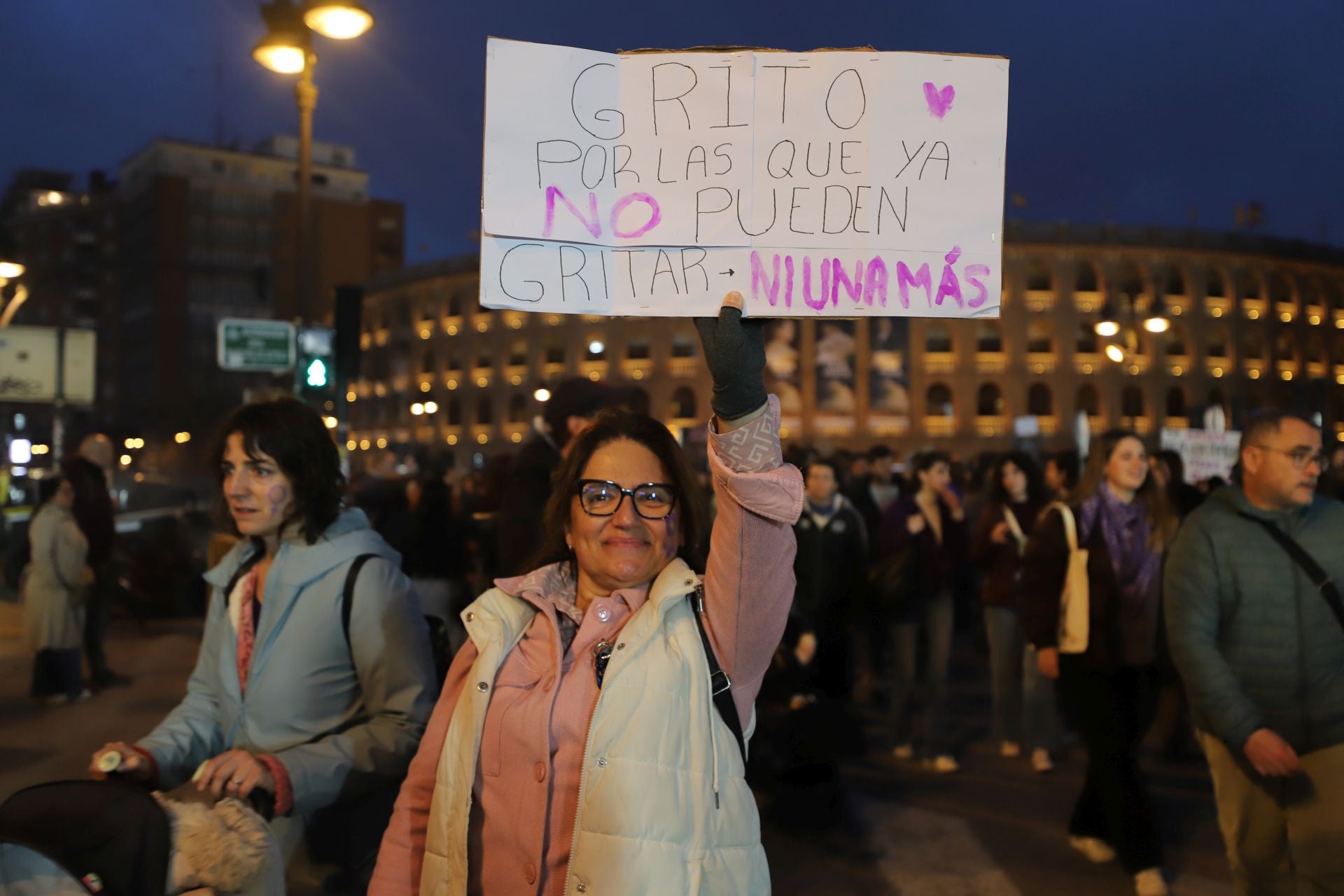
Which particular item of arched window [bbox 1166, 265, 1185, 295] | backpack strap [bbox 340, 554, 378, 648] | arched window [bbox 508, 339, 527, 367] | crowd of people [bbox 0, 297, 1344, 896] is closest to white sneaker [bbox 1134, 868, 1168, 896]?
crowd of people [bbox 0, 297, 1344, 896]

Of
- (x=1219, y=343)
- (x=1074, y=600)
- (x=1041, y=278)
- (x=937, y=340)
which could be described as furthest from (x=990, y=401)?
(x=1074, y=600)

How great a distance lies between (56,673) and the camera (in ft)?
29.0

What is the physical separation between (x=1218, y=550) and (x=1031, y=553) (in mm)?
1794

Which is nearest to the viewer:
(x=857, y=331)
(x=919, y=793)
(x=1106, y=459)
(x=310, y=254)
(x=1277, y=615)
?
(x=1277, y=615)

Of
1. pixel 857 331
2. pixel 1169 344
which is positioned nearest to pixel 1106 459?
pixel 857 331

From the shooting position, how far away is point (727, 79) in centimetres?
Answer: 226

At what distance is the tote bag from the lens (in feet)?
17.1

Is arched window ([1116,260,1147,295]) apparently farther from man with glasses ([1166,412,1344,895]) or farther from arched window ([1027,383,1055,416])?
man with glasses ([1166,412,1344,895])

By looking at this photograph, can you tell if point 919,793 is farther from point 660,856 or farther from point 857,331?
point 857,331

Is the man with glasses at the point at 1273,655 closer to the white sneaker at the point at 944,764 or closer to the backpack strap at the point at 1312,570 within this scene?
the backpack strap at the point at 1312,570

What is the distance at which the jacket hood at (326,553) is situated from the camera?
2.78 meters

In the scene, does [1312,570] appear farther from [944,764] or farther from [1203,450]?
[1203,450]

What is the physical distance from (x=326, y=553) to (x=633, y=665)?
3.86 feet

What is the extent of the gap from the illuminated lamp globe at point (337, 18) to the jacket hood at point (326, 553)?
6.77 meters
